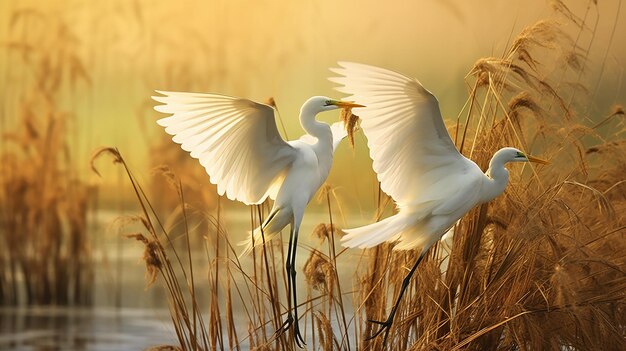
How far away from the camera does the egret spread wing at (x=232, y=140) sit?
2463 mm

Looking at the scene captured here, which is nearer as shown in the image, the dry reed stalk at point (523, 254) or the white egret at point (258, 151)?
the white egret at point (258, 151)

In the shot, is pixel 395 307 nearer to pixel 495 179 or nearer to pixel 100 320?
pixel 495 179

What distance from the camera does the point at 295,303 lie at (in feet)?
8.54

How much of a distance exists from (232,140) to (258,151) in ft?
0.30

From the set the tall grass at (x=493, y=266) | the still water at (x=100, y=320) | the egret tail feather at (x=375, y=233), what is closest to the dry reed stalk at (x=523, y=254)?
the tall grass at (x=493, y=266)

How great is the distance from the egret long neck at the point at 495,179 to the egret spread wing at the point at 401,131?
9cm

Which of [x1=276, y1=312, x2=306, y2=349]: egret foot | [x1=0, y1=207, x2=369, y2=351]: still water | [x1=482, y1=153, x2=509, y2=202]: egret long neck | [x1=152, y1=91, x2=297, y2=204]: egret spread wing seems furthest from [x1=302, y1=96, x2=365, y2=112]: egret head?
[x1=0, y1=207, x2=369, y2=351]: still water

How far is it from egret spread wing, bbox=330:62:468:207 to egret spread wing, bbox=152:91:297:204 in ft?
0.84

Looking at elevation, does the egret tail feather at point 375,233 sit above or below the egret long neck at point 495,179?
below

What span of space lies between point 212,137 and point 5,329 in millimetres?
3664

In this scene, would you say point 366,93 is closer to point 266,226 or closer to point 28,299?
point 266,226

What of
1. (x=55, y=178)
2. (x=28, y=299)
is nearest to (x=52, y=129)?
(x=55, y=178)

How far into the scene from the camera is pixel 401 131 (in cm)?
255

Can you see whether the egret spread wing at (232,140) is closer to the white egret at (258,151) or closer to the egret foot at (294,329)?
the white egret at (258,151)
